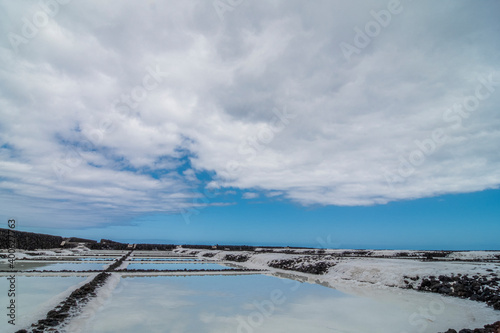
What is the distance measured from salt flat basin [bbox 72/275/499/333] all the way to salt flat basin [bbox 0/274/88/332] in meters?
1.78

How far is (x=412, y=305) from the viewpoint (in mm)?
13969

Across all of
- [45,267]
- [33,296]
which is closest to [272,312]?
[33,296]

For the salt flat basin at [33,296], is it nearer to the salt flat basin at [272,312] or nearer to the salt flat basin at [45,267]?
the salt flat basin at [272,312]

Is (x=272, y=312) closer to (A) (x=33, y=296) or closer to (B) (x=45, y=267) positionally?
(A) (x=33, y=296)

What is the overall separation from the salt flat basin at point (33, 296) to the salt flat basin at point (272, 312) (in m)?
1.78

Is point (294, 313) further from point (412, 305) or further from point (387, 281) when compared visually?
point (387, 281)

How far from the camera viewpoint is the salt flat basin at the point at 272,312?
9.67 metres

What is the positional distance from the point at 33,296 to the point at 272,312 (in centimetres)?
1132

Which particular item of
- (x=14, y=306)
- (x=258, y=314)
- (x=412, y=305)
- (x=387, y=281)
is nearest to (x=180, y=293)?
(x=258, y=314)

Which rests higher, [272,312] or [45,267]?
[272,312]

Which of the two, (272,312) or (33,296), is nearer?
(272,312)

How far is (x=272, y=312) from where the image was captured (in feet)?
38.8

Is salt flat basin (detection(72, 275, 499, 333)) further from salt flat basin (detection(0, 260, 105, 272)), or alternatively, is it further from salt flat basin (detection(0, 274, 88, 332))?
salt flat basin (detection(0, 260, 105, 272))

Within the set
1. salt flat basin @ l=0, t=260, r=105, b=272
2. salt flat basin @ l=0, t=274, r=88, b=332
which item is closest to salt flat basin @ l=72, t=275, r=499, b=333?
salt flat basin @ l=0, t=274, r=88, b=332
